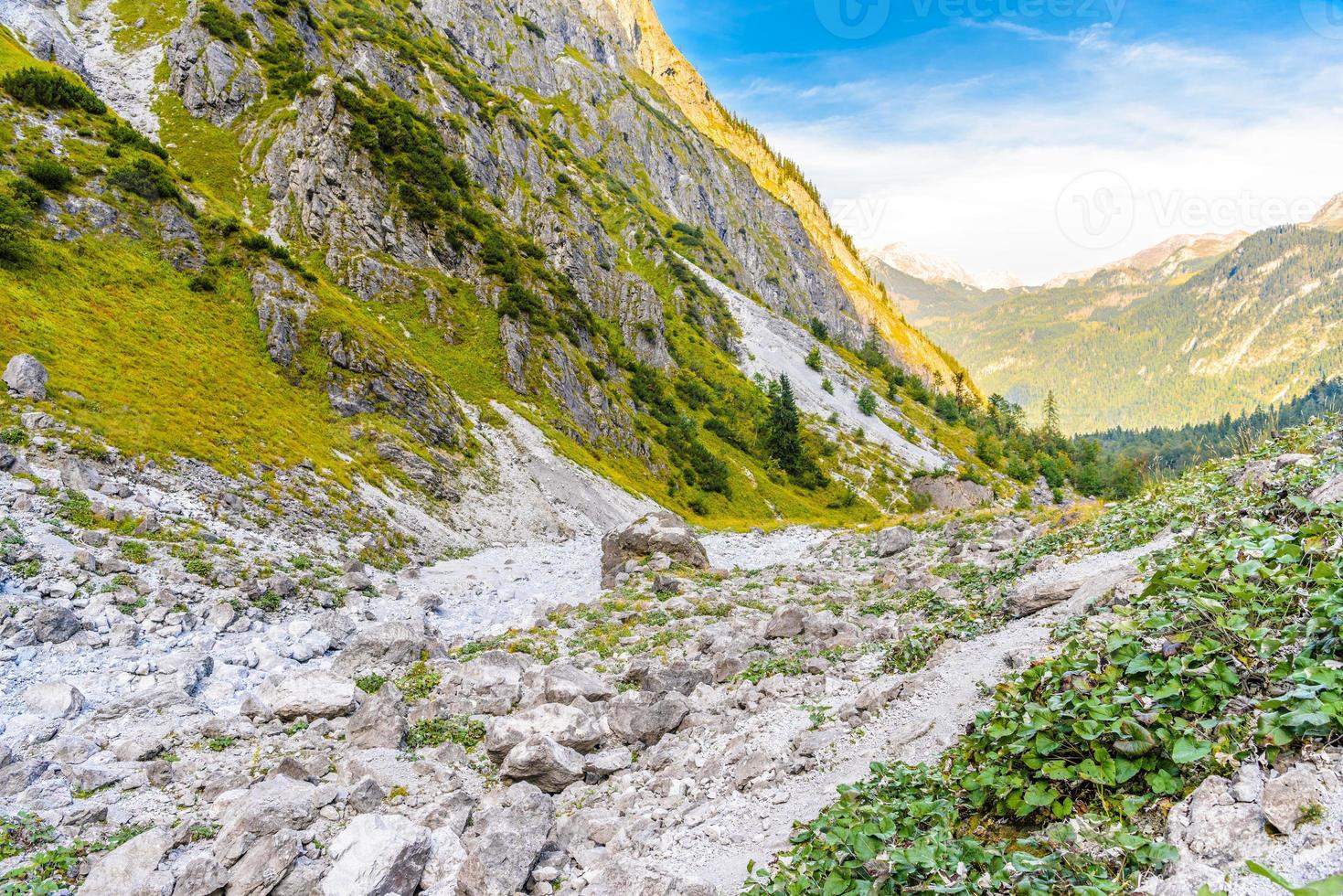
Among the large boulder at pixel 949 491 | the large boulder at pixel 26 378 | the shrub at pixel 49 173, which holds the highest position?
the shrub at pixel 49 173

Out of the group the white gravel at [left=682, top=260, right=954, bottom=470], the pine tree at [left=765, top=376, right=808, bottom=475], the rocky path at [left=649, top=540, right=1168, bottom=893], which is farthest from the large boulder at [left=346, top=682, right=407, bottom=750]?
the white gravel at [left=682, top=260, right=954, bottom=470]

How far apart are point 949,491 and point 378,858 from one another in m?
77.6

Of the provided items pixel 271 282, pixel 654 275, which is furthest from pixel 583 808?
pixel 654 275

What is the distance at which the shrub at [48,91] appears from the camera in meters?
37.1

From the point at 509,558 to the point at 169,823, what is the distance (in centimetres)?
2396

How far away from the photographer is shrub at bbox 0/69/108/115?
122 ft

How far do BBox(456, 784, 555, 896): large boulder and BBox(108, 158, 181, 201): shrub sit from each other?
4396 centimetres

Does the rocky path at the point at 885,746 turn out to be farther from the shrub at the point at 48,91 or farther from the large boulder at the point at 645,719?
the shrub at the point at 48,91

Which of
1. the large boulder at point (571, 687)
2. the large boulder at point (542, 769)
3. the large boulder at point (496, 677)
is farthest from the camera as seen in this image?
the large boulder at point (496, 677)

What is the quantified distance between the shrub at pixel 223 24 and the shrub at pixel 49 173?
136 feet

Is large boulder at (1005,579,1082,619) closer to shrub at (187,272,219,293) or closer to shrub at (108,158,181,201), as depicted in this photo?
shrub at (187,272,219,293)

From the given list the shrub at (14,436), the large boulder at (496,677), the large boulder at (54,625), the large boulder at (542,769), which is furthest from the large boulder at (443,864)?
the shrub at (14,436)

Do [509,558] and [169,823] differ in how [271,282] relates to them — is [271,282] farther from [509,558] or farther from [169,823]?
[169,823]

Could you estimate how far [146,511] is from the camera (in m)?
18.8
